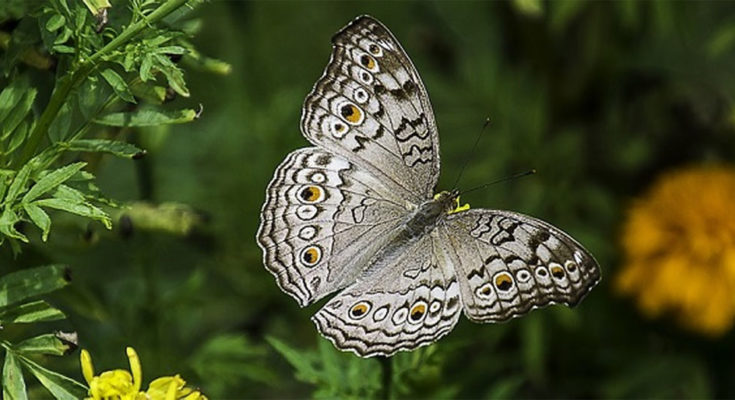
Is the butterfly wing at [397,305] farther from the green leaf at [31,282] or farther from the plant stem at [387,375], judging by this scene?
the green leaf at [31,282]

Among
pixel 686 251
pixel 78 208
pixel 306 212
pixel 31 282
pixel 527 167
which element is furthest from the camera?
pixel 527 167

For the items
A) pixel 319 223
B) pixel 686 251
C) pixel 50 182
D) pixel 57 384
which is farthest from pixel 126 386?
pixel 686 251

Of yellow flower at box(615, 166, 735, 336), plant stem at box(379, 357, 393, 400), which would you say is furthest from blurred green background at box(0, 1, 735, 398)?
plant stem at box(379, 357, 393, 400)

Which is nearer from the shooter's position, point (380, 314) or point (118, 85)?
point (118, 85)

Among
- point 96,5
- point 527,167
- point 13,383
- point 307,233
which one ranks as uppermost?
point 527,167

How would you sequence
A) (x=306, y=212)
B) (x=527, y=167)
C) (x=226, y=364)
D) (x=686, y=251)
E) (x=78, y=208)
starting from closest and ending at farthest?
(x=78, y=208), (x=306, y=212), (x=226, y=364), (x=686, y=251), (x=527, y=167)

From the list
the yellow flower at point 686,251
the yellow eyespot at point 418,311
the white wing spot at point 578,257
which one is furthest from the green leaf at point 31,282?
the yellow flower at point 686,251

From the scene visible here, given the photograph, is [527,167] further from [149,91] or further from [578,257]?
[149,91]
